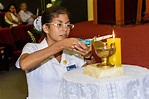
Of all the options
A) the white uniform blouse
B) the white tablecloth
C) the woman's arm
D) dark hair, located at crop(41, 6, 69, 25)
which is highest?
dark hair, located at crop(41, 6, 69, 25)

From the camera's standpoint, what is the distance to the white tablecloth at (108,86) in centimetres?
118

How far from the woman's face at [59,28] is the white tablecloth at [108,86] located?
0.30 meters

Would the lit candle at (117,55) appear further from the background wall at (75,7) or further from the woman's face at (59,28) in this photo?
the background wall at (75,7)

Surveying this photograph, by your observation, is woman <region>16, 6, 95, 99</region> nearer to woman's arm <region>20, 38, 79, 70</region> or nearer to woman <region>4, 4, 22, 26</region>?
woman's arm <region>20, 38, 79, 70</region>

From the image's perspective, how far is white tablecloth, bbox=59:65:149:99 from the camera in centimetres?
118

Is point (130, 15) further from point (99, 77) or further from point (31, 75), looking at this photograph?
point (99, 77)

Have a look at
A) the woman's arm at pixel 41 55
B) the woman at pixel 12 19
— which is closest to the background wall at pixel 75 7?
the woman at pixel 12 19

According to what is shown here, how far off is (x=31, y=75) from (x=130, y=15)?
135 inches

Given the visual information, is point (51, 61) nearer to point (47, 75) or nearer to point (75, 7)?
point (47, 75)

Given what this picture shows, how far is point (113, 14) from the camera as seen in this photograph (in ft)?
15.7

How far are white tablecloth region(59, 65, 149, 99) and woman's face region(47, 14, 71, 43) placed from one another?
0.30 metres

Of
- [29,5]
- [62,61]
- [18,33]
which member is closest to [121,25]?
[18,33]

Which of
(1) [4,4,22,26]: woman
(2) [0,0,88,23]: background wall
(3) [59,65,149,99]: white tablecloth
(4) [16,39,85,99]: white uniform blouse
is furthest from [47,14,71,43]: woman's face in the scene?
(2) [0,0,88,23]: background wall

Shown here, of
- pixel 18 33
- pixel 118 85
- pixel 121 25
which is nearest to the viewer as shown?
pixel 118 85
